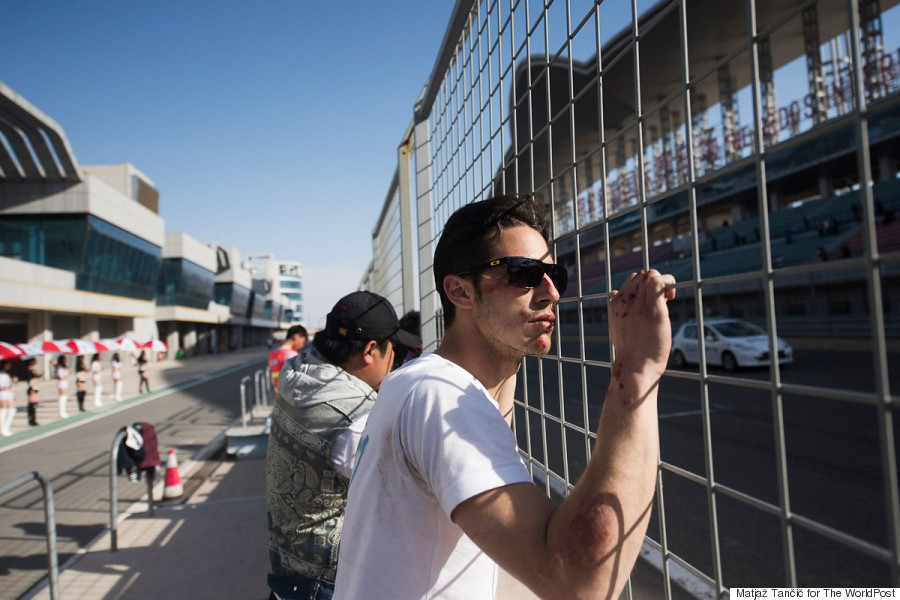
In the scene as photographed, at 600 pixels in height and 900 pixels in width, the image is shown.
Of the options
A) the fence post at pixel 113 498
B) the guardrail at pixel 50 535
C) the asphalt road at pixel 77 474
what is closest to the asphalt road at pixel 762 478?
the guardrail at pixel 50 535

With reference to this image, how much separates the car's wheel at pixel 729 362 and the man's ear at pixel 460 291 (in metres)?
14.7

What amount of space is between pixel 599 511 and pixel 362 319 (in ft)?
5.59

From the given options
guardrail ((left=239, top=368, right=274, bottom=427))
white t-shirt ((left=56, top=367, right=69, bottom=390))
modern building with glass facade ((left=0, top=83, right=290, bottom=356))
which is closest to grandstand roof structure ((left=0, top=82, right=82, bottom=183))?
modern building with glass facade ((left=0, top=83, right=290, bottom=356))

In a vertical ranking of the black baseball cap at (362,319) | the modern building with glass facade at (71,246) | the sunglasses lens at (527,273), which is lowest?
the black baseball cap at (362,319)

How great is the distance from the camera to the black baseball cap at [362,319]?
2.33 metres

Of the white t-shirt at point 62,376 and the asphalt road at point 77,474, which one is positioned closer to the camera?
the asphalt road at point 77,474

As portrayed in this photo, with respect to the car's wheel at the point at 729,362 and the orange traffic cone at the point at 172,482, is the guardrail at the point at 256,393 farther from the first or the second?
the car's wheel at the point at 729,362

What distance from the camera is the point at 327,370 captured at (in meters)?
2.13

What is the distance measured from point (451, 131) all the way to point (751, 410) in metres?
8.32

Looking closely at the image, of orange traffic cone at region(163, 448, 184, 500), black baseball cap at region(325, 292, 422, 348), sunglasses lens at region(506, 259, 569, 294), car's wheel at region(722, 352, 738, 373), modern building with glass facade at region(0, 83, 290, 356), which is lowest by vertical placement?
orange traffic cone at region(163, 448, 184, 500)

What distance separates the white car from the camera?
13.0 meters

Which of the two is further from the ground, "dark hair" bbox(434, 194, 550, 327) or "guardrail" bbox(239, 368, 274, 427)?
"dark hair" bbox(434, 194, 550, 327)

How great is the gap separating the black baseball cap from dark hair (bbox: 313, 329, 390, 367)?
0.02 meters

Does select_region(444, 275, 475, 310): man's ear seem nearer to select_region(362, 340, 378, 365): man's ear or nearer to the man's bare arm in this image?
the man's bare arm
